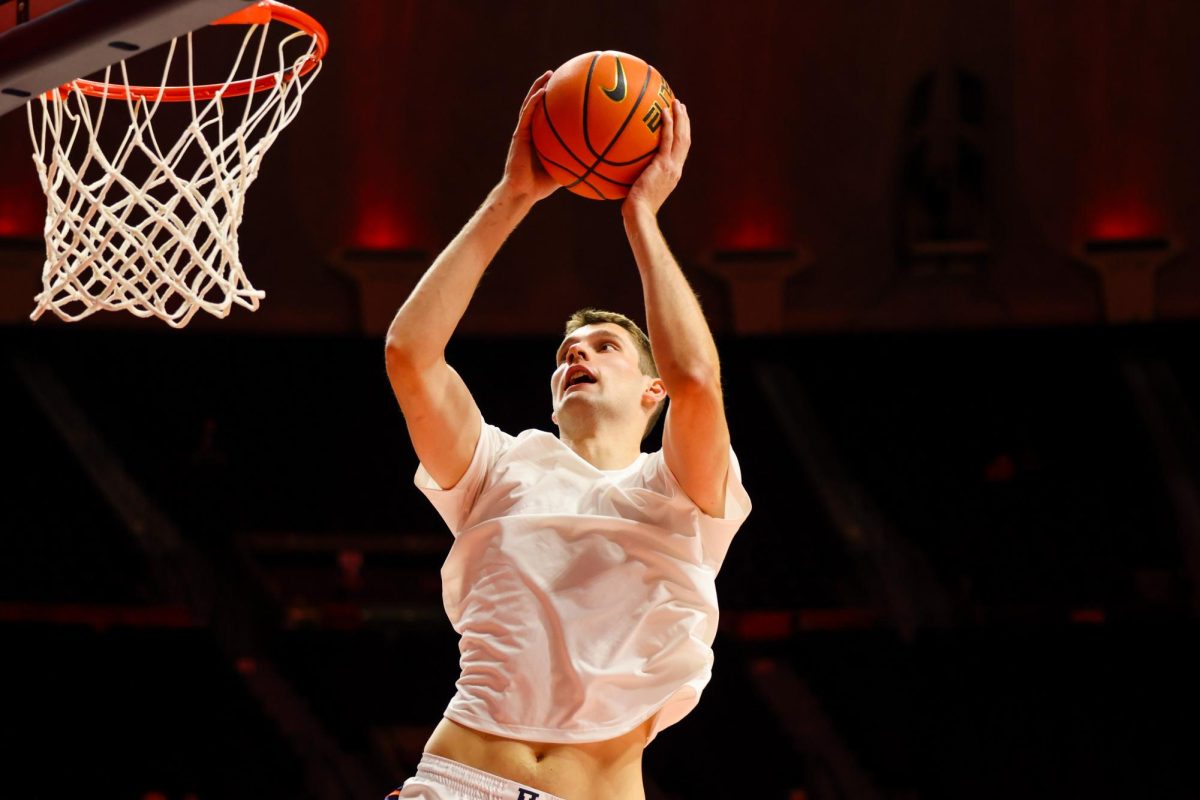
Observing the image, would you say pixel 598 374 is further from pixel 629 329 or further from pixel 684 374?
pixel 684 374

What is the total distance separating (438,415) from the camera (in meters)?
2.85

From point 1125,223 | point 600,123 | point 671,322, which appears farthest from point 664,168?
point 1125,223

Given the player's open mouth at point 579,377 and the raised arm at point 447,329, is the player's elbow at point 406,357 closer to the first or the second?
the raised arm at point 447,329

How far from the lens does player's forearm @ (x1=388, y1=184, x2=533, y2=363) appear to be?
279 cm

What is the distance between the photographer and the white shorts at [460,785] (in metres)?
2.61

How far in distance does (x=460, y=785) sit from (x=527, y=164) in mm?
1275

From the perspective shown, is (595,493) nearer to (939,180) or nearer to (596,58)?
(596,58)

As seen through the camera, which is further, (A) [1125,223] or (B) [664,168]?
(A) [1125,223]

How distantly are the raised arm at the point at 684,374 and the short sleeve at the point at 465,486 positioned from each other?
1.33ft

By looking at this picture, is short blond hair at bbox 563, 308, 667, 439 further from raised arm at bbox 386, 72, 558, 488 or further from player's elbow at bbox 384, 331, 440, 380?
player's elbow at bbox 384, 331, 440, 380

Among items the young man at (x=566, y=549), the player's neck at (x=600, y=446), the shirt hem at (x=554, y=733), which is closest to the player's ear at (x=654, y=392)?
the player's neck at (x=600, y=446)

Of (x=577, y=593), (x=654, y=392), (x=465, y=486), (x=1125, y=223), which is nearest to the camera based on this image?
(x=577, y=593)

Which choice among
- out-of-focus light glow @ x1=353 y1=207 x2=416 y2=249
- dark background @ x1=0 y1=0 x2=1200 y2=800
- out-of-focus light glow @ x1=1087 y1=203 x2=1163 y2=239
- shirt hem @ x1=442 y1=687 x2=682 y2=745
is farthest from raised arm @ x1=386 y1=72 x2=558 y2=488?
out-of-focus light glow @ x1=1087 y1=203 x2=1163 y2=239

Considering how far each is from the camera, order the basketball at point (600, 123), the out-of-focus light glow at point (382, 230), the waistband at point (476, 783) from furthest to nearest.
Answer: the out-of-focus light glow at point (382, 230) < the basketball at point (600, 123) < the waistband at point (476, 783)
